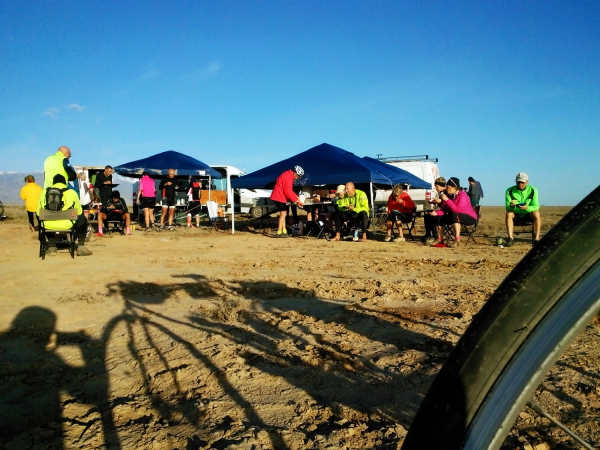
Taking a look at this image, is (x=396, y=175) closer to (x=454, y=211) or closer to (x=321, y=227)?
(x=321, y=227)

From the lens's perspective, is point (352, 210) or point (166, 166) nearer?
point (352, 210)

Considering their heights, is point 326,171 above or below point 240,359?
above

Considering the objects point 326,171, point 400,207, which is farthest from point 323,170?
A: point 400,207

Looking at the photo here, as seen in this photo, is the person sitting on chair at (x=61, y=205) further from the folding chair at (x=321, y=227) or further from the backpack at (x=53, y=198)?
the folding chair at (x=321, y=227)

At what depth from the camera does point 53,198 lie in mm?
6777

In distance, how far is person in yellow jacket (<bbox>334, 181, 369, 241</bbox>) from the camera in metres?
10.4

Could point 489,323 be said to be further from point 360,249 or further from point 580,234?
point 360,249

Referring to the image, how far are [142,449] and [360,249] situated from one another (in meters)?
6.95

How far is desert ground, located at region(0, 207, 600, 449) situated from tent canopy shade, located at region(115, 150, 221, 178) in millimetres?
9873

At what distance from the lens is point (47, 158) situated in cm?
761

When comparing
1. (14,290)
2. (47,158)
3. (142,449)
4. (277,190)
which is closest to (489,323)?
(142,449)

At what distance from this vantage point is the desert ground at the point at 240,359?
1.89 m

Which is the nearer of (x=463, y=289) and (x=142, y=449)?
(x=142, y=449)

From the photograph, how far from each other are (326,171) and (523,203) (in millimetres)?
5083
